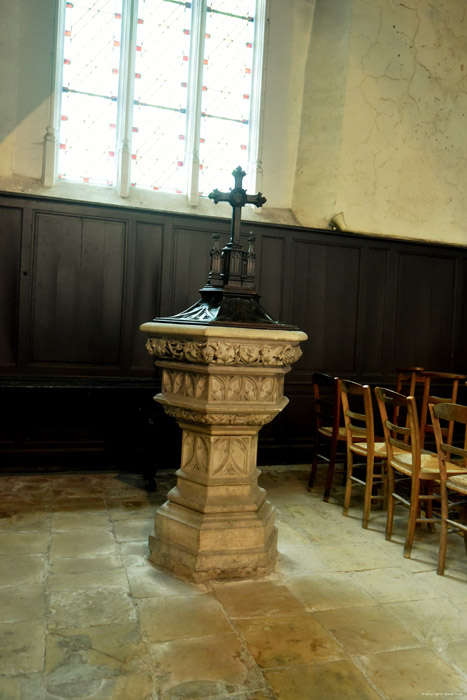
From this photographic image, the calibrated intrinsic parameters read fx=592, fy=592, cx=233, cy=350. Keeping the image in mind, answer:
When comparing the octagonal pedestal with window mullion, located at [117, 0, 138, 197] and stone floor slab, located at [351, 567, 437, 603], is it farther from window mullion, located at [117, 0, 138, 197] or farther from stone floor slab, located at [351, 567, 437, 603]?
window mullion, located at [117, 0, 138, 197]

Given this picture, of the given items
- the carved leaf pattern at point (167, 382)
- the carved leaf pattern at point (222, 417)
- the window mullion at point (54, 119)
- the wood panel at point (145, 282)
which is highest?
the window mullion at point (54, 119)

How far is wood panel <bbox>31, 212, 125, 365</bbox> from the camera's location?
4.77 metres

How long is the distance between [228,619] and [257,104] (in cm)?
470

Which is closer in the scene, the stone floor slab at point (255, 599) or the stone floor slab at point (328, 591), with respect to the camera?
the stone floor slab at point (255, 599)

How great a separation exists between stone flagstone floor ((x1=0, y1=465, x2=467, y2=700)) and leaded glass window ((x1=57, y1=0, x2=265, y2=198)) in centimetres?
317

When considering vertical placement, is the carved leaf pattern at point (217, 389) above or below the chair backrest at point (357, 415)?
above

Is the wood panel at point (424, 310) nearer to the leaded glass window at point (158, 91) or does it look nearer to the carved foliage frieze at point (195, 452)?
the leaded glass window at point (158, 91)

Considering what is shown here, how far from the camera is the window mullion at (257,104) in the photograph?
218 inches

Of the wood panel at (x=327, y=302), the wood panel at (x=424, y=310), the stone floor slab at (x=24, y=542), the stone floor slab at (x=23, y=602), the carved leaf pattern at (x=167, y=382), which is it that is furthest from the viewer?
the wood panel at (x=424, y=310)

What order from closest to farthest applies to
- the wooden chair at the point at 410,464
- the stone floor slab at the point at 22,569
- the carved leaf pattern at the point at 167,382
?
the stone floor slab at the point at 22,569
the carved leaf pattern at the point at 167,382
the wooden chair at the point at 410,464

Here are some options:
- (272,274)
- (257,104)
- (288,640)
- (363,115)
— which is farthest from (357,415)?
(257,104)

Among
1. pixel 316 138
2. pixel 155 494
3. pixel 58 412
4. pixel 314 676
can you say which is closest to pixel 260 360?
pixel 314 676

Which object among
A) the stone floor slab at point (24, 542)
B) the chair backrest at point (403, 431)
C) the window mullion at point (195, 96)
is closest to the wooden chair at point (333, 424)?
the chair backrest at point (403, 431)

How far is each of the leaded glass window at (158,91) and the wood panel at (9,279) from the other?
0.68m
